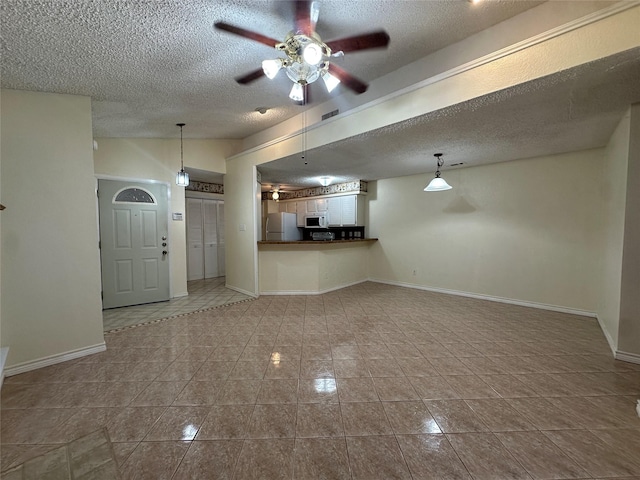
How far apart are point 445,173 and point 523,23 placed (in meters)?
3.21

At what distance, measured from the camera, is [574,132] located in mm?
2947

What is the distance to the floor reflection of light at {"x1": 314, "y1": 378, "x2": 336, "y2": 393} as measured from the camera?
2008 millimetres

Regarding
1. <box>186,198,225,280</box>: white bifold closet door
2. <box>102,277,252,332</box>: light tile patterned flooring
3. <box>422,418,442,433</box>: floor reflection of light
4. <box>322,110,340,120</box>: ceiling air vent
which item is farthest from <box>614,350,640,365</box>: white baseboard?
<box>186,198,225,280</box>: white bifold closet door

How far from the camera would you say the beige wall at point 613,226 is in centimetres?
249

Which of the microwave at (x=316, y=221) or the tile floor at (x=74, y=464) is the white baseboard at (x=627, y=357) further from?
the microwave at (x=316, y=221)

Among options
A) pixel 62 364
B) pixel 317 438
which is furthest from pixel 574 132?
pixel 62 364

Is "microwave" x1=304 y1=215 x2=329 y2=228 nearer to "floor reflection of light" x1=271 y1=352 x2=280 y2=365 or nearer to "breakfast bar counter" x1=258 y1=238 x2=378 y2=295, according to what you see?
"breakfast bar counter" x1=258 y1=238 x2=378 y2=295

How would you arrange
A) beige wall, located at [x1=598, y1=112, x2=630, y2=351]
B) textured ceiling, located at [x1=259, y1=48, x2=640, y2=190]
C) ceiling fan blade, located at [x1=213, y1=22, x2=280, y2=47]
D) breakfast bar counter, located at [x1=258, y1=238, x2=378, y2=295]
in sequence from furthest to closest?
breakfast bar counter, located at [x1=258, y1=238, x2=378, y2=295], beige wall, located at [x1=598, y1=112, x2=630, y2=351], textured ceiling, located at [x1=259, y1=48, x2=640, y2=190], ceiling fan blade, located at [x1=213, y1=22, x2=280, y2=47]

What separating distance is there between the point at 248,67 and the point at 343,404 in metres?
3.01

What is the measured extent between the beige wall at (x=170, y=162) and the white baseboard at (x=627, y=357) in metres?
5.96

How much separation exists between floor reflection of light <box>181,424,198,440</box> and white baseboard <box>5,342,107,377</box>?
5.84ft

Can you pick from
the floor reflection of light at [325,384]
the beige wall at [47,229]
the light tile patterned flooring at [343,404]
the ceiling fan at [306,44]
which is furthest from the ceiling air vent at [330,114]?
the floor reflection of light at [325,384]

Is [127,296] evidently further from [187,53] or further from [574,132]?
[574,132]

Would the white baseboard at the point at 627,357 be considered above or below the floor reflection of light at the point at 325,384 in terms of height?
above
